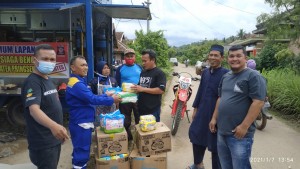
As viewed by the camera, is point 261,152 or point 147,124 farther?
point 261,152

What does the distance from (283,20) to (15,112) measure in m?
11.8

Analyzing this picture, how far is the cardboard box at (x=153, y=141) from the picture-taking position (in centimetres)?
361

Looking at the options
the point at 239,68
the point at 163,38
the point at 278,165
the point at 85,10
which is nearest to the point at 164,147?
the point at 239,68

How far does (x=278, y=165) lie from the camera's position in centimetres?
442

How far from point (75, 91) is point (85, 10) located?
10.7 ft

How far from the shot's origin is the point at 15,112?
624 cm

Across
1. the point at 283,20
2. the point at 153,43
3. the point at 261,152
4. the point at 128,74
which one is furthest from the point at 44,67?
the point at 153,43

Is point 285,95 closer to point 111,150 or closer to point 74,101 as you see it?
A: point 111,150

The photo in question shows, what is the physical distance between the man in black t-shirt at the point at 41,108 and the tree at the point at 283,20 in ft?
32.1

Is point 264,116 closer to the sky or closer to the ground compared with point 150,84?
closer to the ground

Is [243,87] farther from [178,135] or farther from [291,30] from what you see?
[291,30]

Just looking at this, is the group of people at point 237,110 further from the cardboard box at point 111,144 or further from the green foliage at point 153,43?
the green foliage at point 153,43

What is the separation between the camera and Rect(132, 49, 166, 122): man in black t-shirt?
13.9 feet
